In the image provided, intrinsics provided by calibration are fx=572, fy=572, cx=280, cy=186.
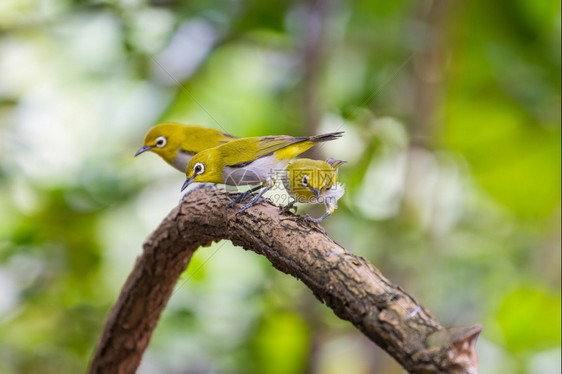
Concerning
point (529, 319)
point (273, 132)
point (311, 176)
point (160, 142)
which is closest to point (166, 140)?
point (160, 142)

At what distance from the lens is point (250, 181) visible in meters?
1.21

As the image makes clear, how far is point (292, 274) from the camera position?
1.06 meters

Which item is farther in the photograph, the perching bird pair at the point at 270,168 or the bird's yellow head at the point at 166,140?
the bird's yellow head at the point at 166,140

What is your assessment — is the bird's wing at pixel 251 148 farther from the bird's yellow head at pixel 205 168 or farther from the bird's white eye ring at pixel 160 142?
the bird's white eye ring at pixel 160 142

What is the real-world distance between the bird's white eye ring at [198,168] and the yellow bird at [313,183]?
0.17 m

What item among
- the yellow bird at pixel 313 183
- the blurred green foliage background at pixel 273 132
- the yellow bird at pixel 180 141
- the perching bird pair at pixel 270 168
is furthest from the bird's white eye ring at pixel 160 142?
the blurred green foliage background at pixel 273 132

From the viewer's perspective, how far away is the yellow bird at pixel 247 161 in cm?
118

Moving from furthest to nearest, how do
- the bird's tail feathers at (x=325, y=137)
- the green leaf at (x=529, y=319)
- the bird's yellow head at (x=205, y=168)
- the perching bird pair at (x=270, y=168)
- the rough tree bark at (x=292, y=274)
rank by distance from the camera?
the green leaf at (x=529, y=319) → the bird's yellow head at (x=205, y=168) → the perching bird pair at (x=270, y=168) → the bird's tail feathers at (x=325, y=137) → the rough tree bark at (x=292, y=274)

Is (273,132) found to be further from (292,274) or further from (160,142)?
(292,274)

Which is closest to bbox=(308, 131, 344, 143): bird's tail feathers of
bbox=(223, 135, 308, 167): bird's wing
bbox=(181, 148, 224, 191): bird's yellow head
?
bbox=(223, 135, 308, 167): bird's wing

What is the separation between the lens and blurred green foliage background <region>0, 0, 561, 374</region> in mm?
2611

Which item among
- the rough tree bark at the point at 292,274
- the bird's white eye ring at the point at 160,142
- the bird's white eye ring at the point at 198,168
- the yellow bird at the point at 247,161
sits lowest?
the rough tree bark at the point at 292,274

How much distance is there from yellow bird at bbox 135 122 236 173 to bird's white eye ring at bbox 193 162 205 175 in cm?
32

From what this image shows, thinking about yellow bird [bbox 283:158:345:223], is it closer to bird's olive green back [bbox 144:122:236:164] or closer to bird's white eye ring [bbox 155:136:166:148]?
bird's olive green back [bbox 144:122:236:164]
